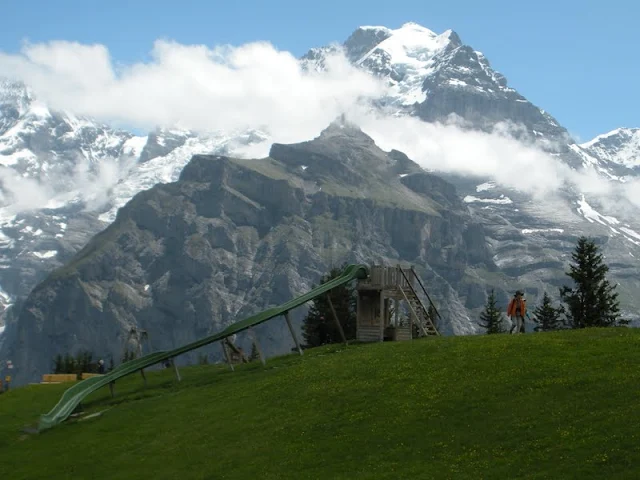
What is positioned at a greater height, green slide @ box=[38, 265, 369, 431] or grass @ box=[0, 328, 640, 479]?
green slide @ box=[38, 265, 369, 431]

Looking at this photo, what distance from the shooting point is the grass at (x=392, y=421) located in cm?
3428

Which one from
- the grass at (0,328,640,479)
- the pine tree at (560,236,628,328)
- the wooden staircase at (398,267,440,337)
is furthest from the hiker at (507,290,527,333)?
the pine tree at (560,236,628,328)

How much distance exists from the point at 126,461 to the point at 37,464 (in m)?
6.79

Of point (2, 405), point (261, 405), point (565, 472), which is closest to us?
point (565, 472)

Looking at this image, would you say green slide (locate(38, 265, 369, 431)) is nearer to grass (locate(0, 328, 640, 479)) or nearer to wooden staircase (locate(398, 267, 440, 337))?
wooden staircase (locate(398, 267, 440, 337))

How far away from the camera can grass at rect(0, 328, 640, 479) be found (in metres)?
34.3

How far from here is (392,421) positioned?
41.0 m

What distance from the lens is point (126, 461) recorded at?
152ft

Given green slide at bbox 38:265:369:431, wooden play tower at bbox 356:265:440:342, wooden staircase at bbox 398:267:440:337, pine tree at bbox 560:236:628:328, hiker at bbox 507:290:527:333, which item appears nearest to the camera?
hiker at bbox 507:290:527:333

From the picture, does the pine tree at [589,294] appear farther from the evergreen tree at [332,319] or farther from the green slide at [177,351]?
the green slide at [177,351]

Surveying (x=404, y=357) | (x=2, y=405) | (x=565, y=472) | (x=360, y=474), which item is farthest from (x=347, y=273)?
(x=565, y=472)

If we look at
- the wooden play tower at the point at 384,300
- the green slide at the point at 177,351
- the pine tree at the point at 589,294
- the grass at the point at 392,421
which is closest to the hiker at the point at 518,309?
the grass at the point at 392,421

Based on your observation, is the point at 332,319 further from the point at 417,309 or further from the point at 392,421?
the point at 392,421

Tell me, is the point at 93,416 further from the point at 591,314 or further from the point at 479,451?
the point at 591,314
